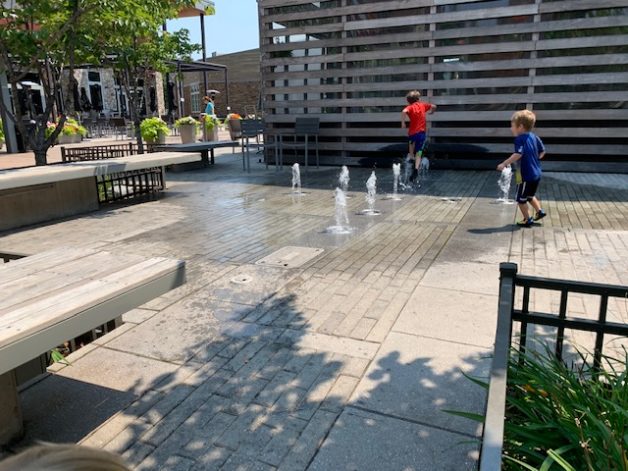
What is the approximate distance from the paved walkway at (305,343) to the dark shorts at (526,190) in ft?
1.41

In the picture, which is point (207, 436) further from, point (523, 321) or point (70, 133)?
point (70, 133)

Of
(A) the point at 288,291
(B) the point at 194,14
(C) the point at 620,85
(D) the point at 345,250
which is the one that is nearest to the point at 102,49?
(D) the point at 345,250

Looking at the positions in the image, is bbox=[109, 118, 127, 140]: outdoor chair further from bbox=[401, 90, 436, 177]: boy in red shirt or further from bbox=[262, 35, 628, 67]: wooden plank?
bbox=[401, 90, 436, 177]: boy in red shirt

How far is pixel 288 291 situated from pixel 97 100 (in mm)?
32222

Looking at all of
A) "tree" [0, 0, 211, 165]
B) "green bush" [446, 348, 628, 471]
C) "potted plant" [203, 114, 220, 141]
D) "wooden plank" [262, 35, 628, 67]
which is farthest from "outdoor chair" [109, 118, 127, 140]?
"green bush" [446, 348, 628, 471]

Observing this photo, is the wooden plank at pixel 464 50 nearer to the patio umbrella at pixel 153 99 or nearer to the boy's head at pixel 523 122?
the boy's head at pixel 523 122

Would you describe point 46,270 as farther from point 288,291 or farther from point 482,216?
point 482,216

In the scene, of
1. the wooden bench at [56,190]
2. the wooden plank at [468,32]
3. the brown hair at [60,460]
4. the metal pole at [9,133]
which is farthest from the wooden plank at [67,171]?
the metal pole at [9,133]

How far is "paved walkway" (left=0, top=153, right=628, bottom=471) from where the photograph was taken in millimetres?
2748

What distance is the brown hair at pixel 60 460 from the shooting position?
2.00 feet

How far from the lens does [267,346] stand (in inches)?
150

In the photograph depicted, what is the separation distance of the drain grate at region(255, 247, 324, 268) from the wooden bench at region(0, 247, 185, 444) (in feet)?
7.95

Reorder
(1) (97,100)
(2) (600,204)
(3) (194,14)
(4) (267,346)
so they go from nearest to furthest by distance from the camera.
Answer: (4) (267,346) → (2) (600,204) → (3) (194,14) → (1) (97,100)

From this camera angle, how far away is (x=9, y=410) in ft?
8.95
